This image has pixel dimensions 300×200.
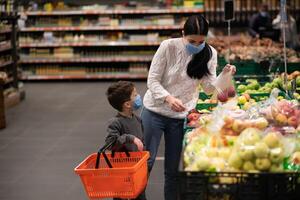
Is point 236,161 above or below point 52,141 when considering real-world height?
above

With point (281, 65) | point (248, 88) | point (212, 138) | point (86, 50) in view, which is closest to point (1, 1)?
point (86, 50)

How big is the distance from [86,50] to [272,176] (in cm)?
1344

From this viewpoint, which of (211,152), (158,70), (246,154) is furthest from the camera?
(158,70)

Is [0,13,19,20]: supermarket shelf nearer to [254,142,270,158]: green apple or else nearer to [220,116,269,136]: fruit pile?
[220,116,269,136]: fruit pile

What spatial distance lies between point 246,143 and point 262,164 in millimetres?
176

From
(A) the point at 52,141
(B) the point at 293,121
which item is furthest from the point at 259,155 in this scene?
(A) the point at 52,141

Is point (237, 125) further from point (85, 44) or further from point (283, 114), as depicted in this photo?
point (85, 44)

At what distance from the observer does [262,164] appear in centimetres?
288

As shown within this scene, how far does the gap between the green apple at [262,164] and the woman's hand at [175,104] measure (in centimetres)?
145

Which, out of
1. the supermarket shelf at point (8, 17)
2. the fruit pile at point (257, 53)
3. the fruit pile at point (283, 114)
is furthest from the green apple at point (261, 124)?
the supermarket shelf at point (8, 17)

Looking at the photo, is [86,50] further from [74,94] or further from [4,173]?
[4,173]

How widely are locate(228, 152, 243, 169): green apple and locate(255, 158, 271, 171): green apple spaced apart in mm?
80

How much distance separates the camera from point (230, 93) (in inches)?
197

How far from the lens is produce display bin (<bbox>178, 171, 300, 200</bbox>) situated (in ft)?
9.18
